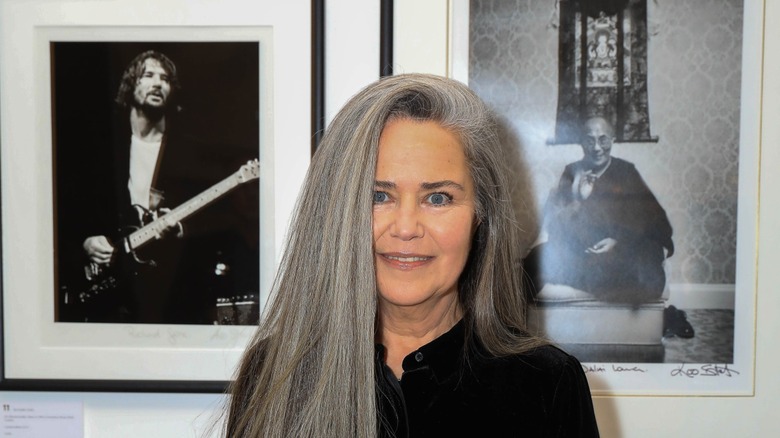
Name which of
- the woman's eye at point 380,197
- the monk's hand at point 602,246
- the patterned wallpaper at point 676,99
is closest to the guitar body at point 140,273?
the woman's eye at point 380,197

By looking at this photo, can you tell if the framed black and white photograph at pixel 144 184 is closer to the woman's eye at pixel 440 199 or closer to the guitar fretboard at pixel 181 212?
the guitar fretboard at pixel 181 212

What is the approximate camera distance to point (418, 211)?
2.98ft

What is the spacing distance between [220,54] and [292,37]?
118mm

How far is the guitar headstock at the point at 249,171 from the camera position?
119cm

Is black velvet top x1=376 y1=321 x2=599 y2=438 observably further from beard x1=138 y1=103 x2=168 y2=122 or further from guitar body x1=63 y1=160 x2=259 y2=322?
beard x1=138 y1=103 x2=168 y2=122

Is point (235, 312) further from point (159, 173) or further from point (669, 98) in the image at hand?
point (669, 98)

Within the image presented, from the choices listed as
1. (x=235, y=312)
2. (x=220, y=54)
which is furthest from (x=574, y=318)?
(x=220, y=54)

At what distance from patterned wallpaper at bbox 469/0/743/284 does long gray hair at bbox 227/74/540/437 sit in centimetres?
22

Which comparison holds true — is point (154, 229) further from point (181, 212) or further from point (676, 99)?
point (676, 99)

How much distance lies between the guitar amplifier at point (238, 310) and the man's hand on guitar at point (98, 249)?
7.7 inches

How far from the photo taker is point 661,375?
1187 millimetres

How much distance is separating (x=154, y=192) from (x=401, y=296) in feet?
1.65
